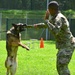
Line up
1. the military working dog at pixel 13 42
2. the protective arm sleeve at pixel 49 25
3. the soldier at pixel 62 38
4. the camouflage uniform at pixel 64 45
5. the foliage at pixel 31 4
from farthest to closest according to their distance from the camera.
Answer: the foliage at pixel 31 4, the military working dog at pixel 13 42, the camouflage uniform at pixel 64 45, the soldier at pixel 62 38, the protective arm sleeve at pixel 49 25

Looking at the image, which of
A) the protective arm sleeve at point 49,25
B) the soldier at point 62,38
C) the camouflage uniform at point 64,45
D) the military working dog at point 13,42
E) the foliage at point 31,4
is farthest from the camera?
the foliage at point 31,4

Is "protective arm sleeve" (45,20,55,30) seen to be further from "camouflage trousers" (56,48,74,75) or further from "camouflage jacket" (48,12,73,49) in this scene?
"camouflage trousers" (56,48,74,75)

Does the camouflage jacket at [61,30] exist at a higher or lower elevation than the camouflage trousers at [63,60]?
higher

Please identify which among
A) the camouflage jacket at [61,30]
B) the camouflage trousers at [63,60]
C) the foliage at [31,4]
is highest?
the camouflage jacket at [61,30]

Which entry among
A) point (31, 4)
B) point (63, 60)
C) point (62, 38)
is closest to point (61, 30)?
point (62, 38)

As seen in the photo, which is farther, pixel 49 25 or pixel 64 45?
pixel 64 45

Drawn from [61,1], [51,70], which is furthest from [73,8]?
[51,70]

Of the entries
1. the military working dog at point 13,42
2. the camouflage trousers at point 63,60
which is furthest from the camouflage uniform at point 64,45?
the military working dog at point 13,42

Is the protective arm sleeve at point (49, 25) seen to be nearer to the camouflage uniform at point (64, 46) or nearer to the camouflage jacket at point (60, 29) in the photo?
the camouflage jacket at point (60, 29)

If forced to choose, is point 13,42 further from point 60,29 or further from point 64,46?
point 60,29

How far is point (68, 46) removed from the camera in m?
7.77

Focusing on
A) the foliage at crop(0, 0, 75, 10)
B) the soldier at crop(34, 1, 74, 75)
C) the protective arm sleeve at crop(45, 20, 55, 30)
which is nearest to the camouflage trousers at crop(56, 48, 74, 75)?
the soldier at crop(34, 1, 74, 75)

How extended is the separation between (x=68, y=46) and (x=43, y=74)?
11.5ft

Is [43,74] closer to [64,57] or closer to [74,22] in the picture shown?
[64,57]
